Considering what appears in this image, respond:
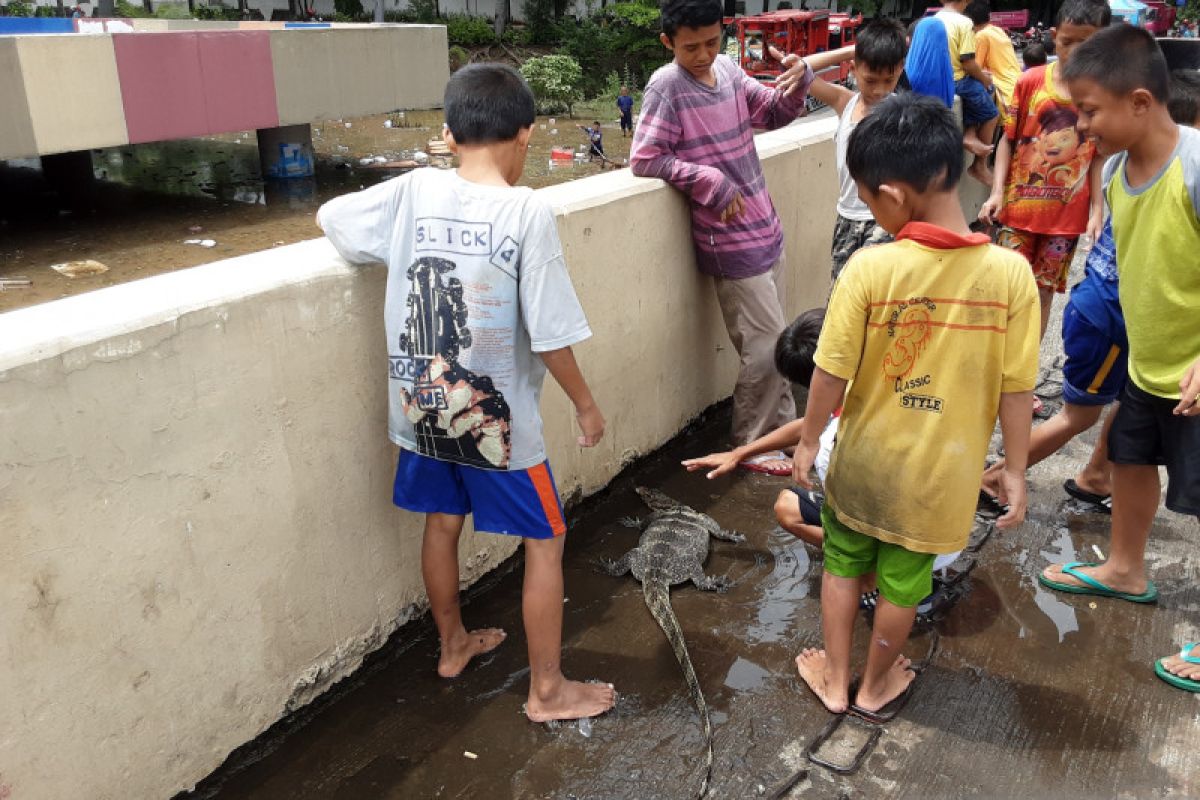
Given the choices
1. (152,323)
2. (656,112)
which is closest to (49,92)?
(656,112)

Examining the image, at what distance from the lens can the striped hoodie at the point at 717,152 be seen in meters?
3.95

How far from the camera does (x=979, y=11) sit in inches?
300

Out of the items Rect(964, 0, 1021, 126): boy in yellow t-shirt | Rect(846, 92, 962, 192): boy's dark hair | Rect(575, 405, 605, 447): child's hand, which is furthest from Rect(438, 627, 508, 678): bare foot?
Rect(964, 0, 1021, 126): boy in yellow t-shirt

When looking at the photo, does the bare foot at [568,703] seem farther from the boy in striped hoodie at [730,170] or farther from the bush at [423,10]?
the bush at [423,10]

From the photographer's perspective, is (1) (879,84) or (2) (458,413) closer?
(2) (458,413)

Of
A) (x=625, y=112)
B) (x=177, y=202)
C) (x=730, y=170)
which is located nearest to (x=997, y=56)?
(x=730, y=170)

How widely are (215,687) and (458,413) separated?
3.27 ft

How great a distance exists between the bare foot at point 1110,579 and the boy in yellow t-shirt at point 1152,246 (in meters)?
0.35

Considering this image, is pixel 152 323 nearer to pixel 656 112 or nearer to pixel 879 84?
pixel 656 112

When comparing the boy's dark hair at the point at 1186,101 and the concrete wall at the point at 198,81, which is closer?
the boy's dark hair at the point at 1186,101

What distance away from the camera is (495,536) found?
3473 millimetres

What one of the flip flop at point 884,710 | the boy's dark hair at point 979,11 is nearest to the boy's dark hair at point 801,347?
the flip flop at point 884,710

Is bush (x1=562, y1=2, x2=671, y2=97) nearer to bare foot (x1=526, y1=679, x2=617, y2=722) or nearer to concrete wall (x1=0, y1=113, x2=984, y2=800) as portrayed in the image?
concrete wall (x1=0, y1=113, x2=984, y2=800)

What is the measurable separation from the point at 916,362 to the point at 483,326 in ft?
3.80
